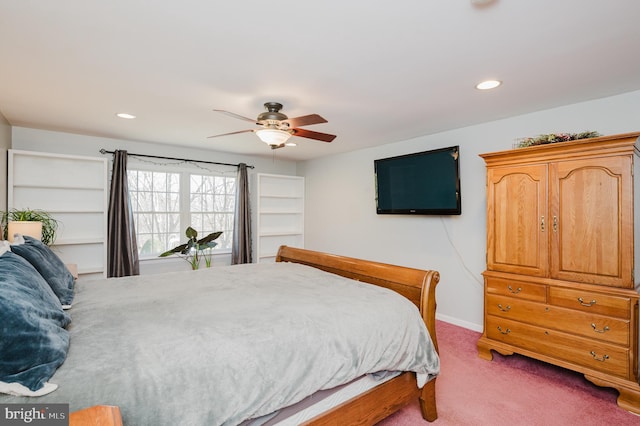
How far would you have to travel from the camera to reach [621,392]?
7.24 feet

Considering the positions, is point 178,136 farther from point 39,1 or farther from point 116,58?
point 39,1

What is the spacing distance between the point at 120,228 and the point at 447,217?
4.35 metres

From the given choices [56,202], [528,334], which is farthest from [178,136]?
[528,334]

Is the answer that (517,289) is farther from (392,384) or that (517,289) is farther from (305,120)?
(305,120)

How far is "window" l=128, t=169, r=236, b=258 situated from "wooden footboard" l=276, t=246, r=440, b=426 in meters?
3.28

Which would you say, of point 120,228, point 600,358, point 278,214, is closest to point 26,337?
point 600,358

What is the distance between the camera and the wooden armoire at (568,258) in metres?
2.26

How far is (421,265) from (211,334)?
132 inches

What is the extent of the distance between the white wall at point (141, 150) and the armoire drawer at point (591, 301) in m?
A: 4.58

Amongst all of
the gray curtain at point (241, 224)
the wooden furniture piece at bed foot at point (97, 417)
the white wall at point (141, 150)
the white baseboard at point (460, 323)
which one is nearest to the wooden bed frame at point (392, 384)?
the wooden furniture piece at bed foot at point (97, 417)

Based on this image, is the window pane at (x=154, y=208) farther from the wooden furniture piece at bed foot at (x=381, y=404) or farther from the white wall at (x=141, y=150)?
the wooden furniture piece at bed foot at (x=381, y=404)

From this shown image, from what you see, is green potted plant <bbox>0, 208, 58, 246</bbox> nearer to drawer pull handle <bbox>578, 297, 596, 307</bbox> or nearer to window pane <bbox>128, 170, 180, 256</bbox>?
window pane <bbox>128, 170, 180, 256</bbox>

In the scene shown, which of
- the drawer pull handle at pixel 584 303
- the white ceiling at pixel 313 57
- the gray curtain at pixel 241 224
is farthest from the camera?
the gray curtain at pixel 241 224

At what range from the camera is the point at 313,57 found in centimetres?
207
